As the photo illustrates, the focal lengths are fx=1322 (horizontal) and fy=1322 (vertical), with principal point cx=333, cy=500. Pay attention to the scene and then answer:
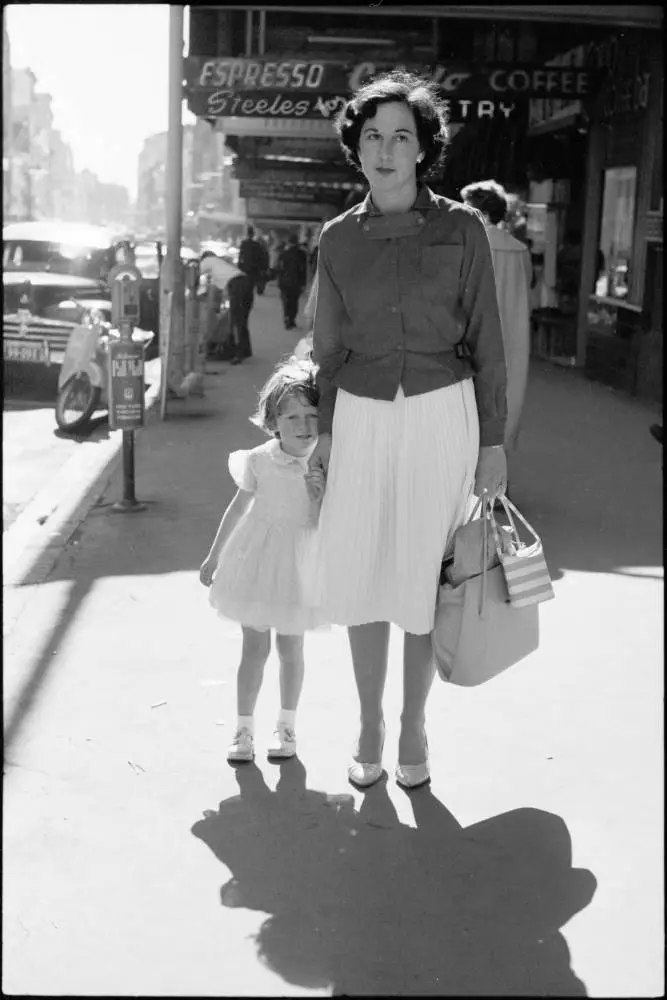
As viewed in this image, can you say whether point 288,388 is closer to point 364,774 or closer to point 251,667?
point 251,667

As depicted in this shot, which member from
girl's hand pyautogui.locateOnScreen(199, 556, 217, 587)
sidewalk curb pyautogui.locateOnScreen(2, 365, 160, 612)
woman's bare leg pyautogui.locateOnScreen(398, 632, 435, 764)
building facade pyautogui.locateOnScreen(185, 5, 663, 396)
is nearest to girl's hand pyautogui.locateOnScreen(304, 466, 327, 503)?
girl's hand pyautogui.locateOnScreen(199, 556, 217, 587)

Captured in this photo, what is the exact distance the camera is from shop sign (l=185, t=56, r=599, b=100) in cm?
1284

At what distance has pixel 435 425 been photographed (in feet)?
12.2

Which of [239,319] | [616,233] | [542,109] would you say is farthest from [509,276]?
[542,109]

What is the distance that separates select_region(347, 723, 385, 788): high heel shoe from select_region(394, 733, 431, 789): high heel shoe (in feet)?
0.21

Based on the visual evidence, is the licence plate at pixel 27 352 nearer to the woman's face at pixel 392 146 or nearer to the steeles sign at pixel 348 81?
the steeles sign at pixel 348 81

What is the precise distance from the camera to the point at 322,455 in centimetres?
388

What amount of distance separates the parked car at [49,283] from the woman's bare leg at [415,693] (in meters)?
9.23

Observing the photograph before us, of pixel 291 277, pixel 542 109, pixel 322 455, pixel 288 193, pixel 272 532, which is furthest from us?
pixel 288 193

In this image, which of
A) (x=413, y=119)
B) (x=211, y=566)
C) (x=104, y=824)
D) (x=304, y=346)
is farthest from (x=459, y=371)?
(x=304, y=346)

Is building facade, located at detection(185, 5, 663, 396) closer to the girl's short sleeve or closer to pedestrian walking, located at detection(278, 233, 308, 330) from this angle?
pedestrian walking, located at detection(278, 233, 308, 330)

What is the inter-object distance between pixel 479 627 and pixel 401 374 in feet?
2.46

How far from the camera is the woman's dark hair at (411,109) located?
369 centimetres

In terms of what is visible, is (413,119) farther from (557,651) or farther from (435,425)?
(557,651)
